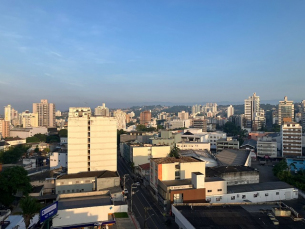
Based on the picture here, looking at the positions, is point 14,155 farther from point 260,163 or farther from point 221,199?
point 260,163

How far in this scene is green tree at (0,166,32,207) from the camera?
20484 mm

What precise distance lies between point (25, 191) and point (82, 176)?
4.80 meters

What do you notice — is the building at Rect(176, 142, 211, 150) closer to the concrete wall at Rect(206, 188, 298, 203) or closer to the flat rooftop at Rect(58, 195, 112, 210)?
the concrete wall at Rect(206, 188, 298, 203)

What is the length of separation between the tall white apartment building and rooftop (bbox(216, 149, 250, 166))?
14.7 m

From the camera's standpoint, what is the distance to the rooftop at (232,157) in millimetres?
32375

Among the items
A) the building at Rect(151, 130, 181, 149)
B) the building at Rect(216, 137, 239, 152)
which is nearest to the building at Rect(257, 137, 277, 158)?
the building at Rect(216, 137, 239, 152)

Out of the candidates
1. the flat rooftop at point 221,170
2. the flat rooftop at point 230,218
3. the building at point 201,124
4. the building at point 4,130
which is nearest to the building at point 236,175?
the flat rooftop at point 221,170

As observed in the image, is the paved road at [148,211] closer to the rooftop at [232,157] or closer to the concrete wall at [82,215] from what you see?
the concrete wall at [82,215]

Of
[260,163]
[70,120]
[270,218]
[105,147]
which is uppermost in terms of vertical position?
[70,120]

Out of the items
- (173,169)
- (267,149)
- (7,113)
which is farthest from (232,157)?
(7,113)

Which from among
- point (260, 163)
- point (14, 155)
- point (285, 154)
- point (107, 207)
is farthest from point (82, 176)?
point (285, 154)

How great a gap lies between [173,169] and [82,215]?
9.25 metres

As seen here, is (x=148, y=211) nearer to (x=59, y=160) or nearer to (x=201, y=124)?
(x=59, y=160)

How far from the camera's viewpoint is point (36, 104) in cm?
9406
